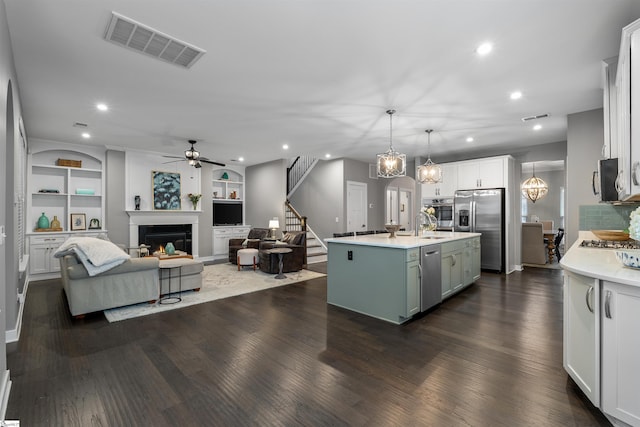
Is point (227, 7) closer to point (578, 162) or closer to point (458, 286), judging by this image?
point (458, 286)

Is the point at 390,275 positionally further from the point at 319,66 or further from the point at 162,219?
the point at 162,219

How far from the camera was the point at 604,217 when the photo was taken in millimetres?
4016

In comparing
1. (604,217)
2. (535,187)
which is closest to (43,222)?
(604,217)

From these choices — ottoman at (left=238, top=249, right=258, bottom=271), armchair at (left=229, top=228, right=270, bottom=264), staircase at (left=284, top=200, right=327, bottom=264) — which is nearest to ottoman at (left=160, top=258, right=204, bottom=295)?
ottoman at (left=238, top=249, right=258, bottom=271)

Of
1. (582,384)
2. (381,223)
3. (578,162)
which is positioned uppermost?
(578,162)

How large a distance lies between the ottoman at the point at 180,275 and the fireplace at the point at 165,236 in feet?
10.4

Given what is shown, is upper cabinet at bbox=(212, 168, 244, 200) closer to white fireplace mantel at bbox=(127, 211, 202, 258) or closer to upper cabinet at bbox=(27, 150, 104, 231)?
white fireplace mantel at bbox=(127, 211, 202, 258)

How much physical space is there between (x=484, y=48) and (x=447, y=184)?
486 centimetres

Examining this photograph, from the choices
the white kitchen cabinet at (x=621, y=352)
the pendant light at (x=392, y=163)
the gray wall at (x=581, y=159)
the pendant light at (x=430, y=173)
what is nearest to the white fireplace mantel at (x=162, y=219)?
the pendant light at (x=392, y=163)

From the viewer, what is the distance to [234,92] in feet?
12.4

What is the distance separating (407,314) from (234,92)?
3471mm

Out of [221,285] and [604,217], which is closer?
[604,217]

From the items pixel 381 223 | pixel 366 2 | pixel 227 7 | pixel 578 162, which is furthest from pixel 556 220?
pixel 227 7

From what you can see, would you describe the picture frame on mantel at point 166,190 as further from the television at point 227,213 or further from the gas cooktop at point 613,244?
the gas cooktop at point 613,244
